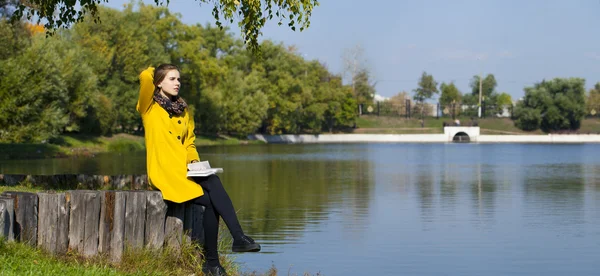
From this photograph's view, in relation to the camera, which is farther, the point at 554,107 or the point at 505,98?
the point at 505,98

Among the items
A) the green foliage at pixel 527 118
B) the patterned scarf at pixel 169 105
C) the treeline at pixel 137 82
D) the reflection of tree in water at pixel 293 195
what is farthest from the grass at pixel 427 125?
the patterned scarf at pixel 169 105

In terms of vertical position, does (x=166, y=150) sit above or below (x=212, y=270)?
above

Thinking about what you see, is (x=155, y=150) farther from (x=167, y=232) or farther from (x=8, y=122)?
(x=8, y=122)

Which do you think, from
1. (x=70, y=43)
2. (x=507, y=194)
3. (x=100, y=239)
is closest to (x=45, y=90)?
(x=70, y=43)

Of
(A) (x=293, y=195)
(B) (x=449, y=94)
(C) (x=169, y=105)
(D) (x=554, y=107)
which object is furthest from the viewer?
(B) (x=449, y=94)

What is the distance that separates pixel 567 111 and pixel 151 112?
11052 centimetres

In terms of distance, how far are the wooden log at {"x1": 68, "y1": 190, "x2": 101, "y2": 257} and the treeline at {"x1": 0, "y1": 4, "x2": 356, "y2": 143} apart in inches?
655

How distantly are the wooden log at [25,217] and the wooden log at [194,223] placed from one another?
142 cm

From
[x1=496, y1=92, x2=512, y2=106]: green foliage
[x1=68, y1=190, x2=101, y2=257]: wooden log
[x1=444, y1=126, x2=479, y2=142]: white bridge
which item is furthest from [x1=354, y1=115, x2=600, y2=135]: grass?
[x1=68, y1=190, x2=101, y2=257]: wooden log

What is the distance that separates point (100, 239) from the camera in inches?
330

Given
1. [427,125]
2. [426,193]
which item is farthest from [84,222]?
[427,125]

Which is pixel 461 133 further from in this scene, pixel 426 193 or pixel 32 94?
pixel 426 193

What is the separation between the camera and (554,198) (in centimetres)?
2512

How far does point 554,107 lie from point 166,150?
4274 inches
